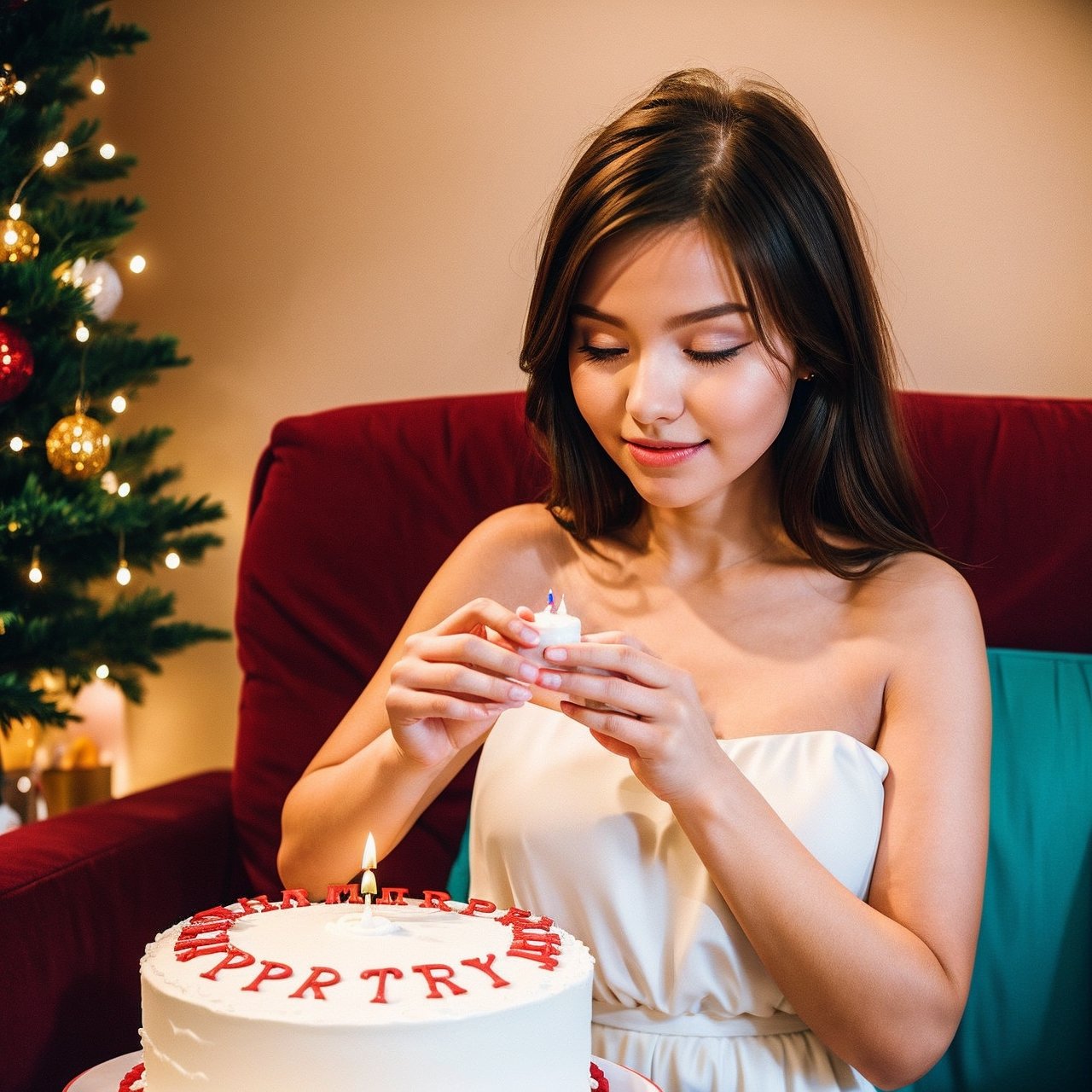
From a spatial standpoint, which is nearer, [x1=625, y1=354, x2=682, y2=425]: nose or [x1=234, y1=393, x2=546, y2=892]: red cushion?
[x1=625, y1=354, x2=682, y2=425]: nose

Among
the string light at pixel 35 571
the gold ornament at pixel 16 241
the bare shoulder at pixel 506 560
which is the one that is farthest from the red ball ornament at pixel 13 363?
the bare shoulder at pixel 506 560

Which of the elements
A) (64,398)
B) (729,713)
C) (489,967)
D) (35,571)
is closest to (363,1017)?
(489,967)

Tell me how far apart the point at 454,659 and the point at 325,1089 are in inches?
14.7

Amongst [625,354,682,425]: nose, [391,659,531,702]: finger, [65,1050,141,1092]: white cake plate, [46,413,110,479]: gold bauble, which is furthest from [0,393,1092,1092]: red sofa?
[391,659,531,702]: finger

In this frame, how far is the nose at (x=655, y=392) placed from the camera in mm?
1252

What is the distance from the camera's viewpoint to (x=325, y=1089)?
81 cm

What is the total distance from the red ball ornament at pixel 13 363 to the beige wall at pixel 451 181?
0.55 meters

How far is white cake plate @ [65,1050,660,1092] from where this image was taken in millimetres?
998

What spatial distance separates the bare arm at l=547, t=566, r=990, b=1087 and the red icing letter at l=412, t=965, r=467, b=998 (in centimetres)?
26

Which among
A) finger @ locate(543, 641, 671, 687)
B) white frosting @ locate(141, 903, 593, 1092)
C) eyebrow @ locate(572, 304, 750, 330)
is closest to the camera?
white frosting @ locate(141, 903, 593, 1092)

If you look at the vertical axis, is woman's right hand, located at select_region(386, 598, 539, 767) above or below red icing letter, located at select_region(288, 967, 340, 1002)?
above

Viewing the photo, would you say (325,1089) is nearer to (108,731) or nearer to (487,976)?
(487,976)

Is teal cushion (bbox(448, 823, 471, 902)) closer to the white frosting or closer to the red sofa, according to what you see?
the red sofa

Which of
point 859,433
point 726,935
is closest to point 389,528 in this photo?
point 859,433
